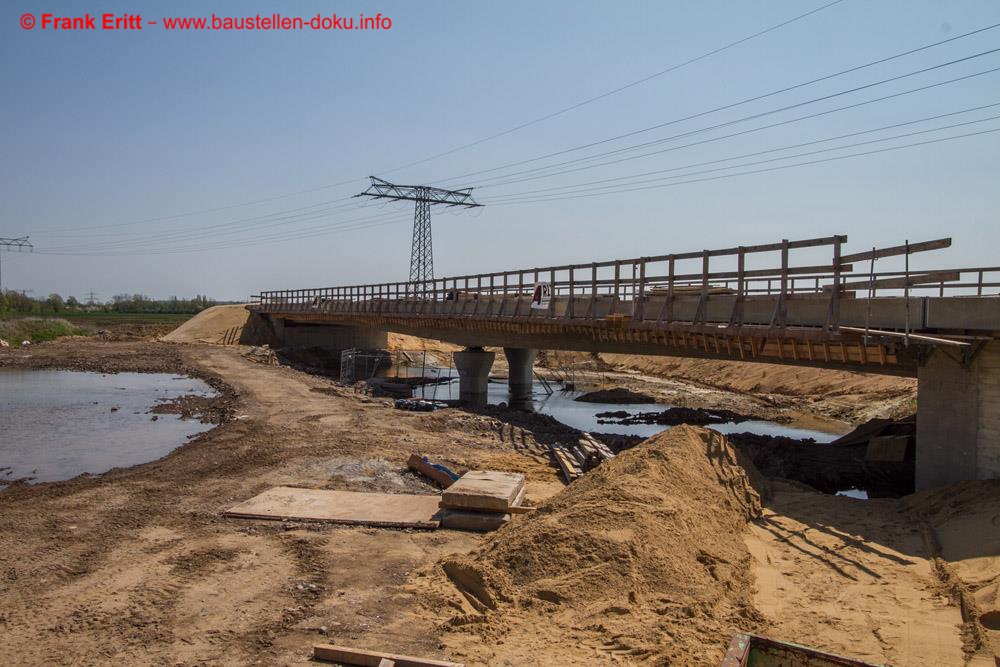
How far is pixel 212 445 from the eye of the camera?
19.5 m

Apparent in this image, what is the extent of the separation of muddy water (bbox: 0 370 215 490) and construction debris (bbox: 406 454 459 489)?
7.81 m

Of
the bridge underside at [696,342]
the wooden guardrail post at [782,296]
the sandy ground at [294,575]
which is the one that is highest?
the wooden guardrail post at [782,296]

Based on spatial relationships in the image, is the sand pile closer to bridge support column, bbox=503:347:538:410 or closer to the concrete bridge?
the concrete bridge

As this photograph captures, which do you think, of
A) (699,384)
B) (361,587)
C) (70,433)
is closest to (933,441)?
(361,587)

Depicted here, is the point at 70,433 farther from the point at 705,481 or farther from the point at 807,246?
the point at 807,246

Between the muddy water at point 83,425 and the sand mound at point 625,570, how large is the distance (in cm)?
1283

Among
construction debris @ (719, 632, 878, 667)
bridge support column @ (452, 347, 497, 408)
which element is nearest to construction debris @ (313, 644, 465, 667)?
construction debris @ (719, 632, 878, 667)

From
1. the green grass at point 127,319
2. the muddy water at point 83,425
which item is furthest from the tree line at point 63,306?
the muddy water at point 83,425

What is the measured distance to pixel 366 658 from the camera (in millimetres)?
6891

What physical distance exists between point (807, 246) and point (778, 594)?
32.2 ft

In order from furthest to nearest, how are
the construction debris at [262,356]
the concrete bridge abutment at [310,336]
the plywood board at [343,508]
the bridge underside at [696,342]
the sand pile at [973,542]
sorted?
the concrete bridge abutment at [310,336] → the construction debris at [262,356] → the bridge underside at [696,342] → the plywood board at [343,508] → the sand pile at [973,542]

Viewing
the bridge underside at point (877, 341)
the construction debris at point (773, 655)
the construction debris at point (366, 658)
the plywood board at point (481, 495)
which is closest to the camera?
the construction debris at point (773, 655)

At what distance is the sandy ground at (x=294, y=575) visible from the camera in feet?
24.3

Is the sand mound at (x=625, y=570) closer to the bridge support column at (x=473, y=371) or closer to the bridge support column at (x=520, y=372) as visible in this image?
the bridge support column at (x=473, y=371)
